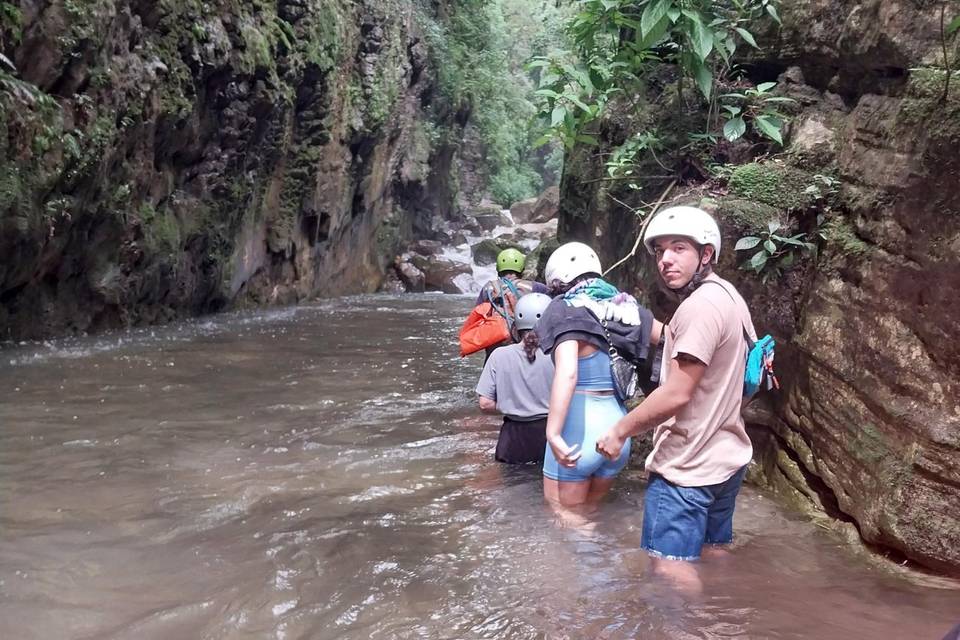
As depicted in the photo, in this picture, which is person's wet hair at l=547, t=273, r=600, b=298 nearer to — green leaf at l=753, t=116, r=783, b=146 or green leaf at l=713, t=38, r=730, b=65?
green leaf at l=753, t=116, r=783, b=146

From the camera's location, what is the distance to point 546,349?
3891 mm

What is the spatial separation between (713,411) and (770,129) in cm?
290

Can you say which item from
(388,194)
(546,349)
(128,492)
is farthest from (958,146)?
(388,194)

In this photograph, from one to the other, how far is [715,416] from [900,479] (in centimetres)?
110

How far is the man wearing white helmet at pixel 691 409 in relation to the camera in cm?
303

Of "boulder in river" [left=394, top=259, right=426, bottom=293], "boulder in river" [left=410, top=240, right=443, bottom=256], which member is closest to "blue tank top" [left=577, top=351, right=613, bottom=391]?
"boulder in river" [left=394, top=259, right=426, bottom=293]

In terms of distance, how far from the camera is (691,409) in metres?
3.13

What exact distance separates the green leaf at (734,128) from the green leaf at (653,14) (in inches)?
35.1

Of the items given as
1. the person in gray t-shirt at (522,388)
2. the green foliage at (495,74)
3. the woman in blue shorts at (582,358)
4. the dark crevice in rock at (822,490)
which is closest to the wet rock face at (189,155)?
the green foliage at (495,74)

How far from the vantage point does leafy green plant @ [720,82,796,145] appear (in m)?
5.35

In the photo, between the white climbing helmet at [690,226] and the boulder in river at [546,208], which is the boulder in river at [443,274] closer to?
the boulder in river at [546,208]

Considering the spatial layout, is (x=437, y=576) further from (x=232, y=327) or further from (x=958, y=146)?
(x=232, y=327)

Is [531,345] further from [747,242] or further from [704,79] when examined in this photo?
[704,79]

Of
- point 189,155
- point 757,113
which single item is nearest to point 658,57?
point 757,113
